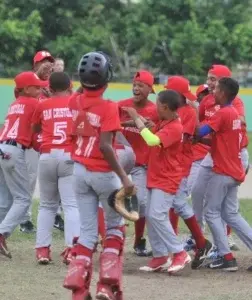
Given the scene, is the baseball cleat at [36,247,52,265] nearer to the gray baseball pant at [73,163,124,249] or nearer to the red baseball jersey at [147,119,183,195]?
the red baseball jersey at [147,119,183,195]

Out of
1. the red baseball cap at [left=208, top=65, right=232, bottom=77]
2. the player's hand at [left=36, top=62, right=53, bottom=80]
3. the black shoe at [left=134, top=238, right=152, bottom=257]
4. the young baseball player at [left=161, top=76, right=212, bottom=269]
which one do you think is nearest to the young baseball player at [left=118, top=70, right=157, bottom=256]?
the young baseball player at [left=161, top=76, right=212, bottom=269]

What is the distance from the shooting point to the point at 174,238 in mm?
8781

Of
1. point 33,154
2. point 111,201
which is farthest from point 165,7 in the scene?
point 111,201

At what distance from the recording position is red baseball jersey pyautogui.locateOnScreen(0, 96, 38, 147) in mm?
9484

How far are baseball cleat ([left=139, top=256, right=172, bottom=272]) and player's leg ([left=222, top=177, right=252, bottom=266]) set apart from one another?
644 millimetres

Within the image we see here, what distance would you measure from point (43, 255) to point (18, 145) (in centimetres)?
120

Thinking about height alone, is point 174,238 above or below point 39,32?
above

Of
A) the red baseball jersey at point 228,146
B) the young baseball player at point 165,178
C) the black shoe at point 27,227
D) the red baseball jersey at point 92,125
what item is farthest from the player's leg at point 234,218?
the black shoe at point 27,227

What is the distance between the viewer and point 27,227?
36.9ft

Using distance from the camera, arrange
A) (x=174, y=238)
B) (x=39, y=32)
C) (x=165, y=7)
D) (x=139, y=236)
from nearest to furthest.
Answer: (x=174, y=238) → (x=139, y=236) → (x=39, y=32) → (x=165, y=7)

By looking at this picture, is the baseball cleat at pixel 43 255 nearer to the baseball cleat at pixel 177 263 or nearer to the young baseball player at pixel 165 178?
the young baseball player at pixel 165 178

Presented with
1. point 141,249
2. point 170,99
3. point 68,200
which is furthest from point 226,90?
point 141,249

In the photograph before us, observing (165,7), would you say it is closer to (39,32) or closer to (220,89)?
(39,32)

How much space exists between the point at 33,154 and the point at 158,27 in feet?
97.2
